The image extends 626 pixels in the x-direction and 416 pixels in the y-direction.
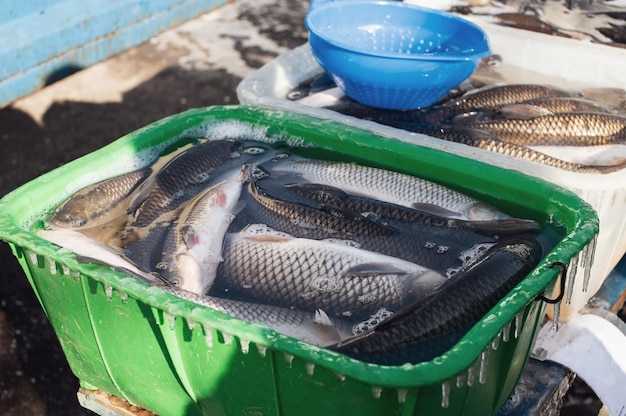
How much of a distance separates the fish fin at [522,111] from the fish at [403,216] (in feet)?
2.66

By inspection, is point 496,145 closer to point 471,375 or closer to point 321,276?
point 321,276

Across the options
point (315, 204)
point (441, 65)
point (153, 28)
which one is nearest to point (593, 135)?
point (441, 65)

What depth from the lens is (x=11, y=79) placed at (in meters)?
4.57

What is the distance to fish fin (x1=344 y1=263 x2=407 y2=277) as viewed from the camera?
5.74 ft

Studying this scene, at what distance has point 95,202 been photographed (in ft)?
6.45

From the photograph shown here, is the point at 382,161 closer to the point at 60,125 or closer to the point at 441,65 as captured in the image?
the point at 441,65

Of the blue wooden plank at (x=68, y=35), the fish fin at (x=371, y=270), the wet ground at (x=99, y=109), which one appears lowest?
the wet ground at (x=99, y=109)

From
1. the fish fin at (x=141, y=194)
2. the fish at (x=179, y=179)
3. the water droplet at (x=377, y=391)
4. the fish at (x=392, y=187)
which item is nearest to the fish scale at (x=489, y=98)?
the fish at (x=392, y=187)

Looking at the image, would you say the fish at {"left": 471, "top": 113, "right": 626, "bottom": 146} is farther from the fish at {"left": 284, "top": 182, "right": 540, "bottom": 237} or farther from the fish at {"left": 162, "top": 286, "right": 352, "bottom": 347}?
the fish at {"left": 162, "top": 286, "right": 352, "bottom": 347}

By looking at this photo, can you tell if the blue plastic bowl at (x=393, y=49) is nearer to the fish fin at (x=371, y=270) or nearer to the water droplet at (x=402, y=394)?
the fish fin at (x=371, y=270)

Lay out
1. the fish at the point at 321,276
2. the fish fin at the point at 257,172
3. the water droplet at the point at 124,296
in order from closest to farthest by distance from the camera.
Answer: the water droplet at the point at 124,296
the fish at the point at 321,276
the fish fin at the point at 257,172

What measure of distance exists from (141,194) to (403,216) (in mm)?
801

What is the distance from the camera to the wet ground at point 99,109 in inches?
126

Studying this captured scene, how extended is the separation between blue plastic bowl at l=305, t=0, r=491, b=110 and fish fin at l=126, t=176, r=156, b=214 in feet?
2.54
